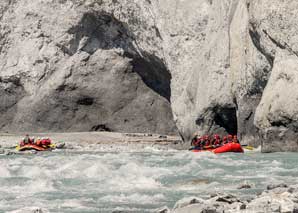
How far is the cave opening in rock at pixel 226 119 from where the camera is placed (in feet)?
139

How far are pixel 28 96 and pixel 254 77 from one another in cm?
2717

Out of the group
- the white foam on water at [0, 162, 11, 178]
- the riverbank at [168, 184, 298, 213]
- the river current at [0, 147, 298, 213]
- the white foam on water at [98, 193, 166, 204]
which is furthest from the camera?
the white foam on water at [0, 162, 11, 178]

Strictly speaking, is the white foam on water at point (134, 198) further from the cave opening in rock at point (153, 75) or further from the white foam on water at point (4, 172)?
the cave opening in rock at point (153, 75)

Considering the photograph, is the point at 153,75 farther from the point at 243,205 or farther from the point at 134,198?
the point at 243,205

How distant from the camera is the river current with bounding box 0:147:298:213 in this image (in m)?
16.6

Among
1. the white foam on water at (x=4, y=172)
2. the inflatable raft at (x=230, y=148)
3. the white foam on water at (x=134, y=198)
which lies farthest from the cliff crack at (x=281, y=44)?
the white foam on water at (x=134, y=198)

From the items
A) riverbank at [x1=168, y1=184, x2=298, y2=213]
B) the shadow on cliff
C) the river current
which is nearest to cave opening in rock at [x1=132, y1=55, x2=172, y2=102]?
the shadow on cliff

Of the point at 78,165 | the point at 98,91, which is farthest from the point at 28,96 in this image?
the point at 78,165

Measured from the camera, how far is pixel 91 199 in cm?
1728

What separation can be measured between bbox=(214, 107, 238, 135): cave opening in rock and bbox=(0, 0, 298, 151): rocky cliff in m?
0.06

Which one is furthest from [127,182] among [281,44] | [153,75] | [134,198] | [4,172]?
[153,75]

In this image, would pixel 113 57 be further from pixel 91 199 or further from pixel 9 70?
pixel 91 199

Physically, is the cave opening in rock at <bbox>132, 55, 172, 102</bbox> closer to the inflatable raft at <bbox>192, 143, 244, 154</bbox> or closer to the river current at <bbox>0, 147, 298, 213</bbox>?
the inflatable raft at <bbox>192, 143, 244, 154</bbox>

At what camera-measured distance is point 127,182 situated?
67.3ft
